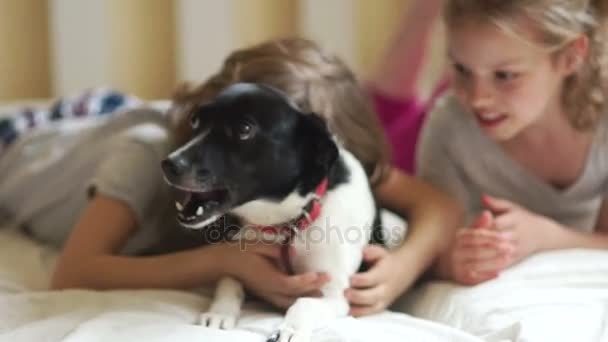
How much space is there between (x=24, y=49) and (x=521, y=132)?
1139 millimetres

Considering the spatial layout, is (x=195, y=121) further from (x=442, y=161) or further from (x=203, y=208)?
(x=442, y=161)

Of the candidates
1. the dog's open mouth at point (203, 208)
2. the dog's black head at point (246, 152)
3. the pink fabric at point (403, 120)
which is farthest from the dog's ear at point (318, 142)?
the pink fabric at point (403, 120)

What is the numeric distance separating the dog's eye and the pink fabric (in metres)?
0.70

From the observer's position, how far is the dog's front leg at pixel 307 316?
87 centimetres

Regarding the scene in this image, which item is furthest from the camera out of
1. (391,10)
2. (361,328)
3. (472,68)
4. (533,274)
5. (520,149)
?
(391,10)

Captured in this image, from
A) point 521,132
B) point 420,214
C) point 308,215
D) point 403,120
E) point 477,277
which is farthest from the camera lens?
point 403,120

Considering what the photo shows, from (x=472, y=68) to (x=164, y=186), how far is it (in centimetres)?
48

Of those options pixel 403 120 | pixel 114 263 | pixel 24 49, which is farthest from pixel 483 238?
pixel 24 49

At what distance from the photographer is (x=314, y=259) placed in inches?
38.0

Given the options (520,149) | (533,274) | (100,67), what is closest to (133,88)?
(100,67)

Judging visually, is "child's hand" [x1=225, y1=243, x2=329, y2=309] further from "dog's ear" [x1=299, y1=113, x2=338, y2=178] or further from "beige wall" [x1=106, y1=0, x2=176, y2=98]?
"beige wall" [x1=106, y1=0, x2=176, y2=98]

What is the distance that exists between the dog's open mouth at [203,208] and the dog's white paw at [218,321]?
0.11m

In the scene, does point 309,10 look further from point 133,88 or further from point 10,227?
point 10,227

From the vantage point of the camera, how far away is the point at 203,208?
891 millimetres
